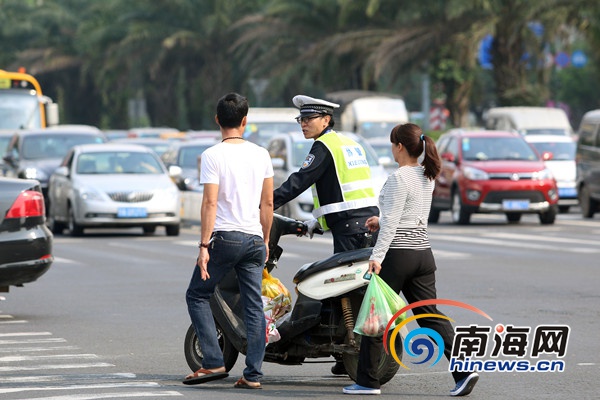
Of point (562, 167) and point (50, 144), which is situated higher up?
point (50, 144)

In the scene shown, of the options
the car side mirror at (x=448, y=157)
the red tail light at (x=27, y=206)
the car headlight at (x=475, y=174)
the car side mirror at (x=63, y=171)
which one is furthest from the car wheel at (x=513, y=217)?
the red tail light at (x=27, y=206)

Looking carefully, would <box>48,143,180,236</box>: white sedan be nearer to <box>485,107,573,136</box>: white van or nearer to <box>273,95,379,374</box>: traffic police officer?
<box>273,95,379,374</box>: traffic police officer

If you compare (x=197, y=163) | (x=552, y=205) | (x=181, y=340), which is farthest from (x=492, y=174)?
(x=181, y=340)

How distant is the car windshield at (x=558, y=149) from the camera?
3206 centimetres

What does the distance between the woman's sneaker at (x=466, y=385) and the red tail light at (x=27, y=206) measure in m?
5.15

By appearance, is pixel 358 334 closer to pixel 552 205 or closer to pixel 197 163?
pixel 552 205

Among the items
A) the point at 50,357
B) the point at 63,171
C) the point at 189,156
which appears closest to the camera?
the point at 50,357

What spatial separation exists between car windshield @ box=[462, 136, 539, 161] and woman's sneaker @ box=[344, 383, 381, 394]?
1914cm

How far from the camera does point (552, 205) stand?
26578mm

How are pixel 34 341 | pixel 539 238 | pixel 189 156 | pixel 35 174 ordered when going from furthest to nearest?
pixel 189 156, pixel 35 174, pixel 539 238, pixel 34 341

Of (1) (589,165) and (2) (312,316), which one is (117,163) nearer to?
(1) (589,165)

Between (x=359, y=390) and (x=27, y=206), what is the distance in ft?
16.0

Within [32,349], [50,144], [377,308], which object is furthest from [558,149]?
[377,308]

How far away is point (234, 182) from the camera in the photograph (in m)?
8.71
